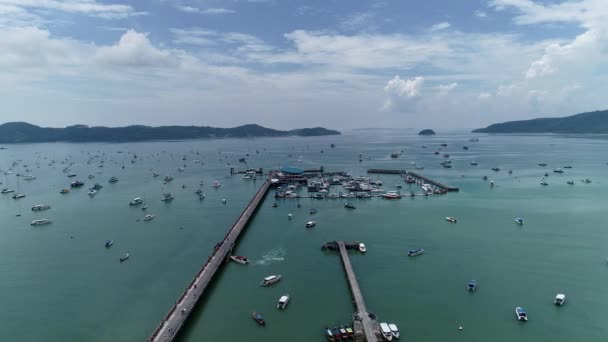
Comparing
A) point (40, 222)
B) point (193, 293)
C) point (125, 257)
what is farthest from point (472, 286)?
A: point (40, 222)

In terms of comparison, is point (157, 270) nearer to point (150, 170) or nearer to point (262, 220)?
point (262, 220)

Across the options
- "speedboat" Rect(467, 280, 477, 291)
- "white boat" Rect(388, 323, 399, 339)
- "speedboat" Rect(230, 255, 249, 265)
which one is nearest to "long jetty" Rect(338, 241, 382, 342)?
"white boat" Rect(388, 323, 399, 339)

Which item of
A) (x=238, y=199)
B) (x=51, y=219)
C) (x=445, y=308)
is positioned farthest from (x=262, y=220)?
(x=51, y=219)

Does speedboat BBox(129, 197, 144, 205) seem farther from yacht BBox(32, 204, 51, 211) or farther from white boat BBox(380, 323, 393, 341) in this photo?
white boat BBox(380, 323, 393, 341)

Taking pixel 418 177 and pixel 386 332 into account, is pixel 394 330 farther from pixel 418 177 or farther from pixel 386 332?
pixel 418 177

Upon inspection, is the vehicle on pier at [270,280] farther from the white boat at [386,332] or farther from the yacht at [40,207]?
the yacht at [40,207]

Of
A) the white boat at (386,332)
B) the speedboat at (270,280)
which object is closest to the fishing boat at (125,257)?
the speedboat at (270,280)
